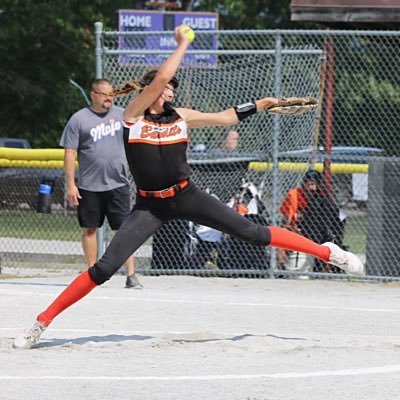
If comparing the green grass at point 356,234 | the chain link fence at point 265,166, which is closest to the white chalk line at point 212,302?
the chain link fence at point 265,166

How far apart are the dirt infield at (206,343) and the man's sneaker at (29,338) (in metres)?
0.06

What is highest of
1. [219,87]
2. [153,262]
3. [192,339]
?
[219,87]

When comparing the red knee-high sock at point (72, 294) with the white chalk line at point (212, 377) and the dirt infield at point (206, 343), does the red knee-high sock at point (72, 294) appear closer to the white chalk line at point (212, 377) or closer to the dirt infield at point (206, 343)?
the dirt infield at point (206, 343)

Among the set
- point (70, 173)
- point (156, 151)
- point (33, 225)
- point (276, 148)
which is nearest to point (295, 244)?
point (156, 151)

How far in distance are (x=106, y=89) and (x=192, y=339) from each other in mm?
3946

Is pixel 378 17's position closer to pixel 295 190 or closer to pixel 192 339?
pixel 295 190

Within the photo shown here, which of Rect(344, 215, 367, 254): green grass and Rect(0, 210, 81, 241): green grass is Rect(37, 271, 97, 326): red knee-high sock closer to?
Rect(0, 210, 81, 241): green grass

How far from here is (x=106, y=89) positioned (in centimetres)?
1237

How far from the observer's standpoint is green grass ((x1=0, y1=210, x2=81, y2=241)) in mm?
15758

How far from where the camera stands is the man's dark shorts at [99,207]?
12672mm

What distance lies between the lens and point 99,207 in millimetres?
12719

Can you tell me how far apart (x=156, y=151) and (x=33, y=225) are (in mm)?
7515

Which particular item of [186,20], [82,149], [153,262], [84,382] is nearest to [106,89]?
[82,149]

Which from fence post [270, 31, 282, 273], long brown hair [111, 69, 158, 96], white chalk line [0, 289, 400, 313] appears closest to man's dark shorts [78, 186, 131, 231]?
white chalk line [0, 289, 400, 313]
